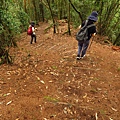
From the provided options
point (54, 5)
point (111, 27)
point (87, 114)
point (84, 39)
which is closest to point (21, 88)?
point (87, 114)

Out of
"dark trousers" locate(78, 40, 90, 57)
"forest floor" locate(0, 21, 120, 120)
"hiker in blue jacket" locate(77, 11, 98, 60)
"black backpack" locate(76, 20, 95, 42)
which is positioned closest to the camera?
"forest floor" locate(0, 21, 120, 120)

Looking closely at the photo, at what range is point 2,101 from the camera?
15.8ft

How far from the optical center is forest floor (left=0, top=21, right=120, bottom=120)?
455 cm

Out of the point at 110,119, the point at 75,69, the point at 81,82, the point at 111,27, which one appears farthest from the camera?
the point at 111,27

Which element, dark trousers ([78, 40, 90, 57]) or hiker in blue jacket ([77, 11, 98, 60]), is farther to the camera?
dark trousers ([78, 40, 90, 57])

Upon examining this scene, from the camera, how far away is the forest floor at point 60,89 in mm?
4551

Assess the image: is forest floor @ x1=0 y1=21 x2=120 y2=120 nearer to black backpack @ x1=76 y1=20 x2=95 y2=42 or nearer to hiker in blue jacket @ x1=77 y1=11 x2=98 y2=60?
hiker in blue jacket @ x1=77 y1=11 x2=98 y2=60

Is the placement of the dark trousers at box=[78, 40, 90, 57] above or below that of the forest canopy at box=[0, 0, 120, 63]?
below

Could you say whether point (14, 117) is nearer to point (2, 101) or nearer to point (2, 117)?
point (2, 117)

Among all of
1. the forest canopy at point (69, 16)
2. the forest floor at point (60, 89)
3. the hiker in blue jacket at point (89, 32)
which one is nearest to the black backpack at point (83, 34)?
the hiker in blue jacket at point (89, 32)

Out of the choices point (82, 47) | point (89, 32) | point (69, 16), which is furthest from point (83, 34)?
point (69, 16)

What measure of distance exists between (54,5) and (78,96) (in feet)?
54.3

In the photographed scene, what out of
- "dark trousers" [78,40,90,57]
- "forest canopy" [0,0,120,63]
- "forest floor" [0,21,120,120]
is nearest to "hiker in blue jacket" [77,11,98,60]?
"dark trousers" [78,40,90,57]

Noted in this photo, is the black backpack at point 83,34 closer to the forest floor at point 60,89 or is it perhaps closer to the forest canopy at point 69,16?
the forest floor at point 60,89
